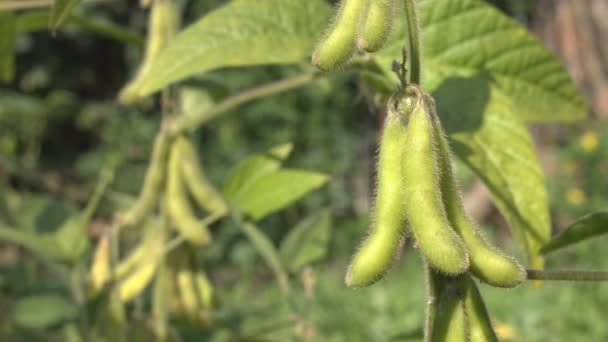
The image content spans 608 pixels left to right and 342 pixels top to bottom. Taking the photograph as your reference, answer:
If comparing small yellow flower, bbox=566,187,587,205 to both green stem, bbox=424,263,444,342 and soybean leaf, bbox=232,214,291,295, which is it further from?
green stem, bbox=424,263,444,342

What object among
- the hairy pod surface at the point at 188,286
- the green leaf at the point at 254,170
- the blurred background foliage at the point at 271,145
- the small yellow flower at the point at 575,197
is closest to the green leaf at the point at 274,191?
the green leaf at the point at 254,170

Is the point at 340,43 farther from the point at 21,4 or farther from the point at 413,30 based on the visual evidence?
the point at 21,4

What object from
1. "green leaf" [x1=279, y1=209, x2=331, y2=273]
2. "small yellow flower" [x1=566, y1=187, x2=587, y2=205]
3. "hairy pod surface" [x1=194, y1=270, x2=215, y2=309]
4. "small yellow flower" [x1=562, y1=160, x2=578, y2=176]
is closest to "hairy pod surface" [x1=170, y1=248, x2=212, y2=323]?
"hairy pod surface" [x1=194, y1=270, x2=215, y2=309]

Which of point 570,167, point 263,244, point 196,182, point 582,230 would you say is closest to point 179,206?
point 196,182

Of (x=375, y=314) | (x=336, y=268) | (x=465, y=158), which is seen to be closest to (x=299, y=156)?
(x=336, y=268)

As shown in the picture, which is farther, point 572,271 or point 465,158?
Answer: point 465,158

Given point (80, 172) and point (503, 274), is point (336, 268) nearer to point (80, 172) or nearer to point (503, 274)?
point (80, 172)
